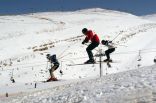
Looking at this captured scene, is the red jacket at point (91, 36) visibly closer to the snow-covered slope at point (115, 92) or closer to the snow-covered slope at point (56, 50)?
the snow-covered slope at point (56, 50)

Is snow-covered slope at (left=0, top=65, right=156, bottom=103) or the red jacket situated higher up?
the red jacket

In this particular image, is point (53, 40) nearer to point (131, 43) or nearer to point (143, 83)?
point (131, 43)

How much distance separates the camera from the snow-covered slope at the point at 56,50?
3719cm

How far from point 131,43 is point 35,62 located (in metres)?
14.3

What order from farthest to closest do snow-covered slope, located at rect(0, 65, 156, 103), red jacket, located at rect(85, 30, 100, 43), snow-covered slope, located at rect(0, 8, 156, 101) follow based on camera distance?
1. snow-covered slope, located at rect(0, 8, 156, 101)
2. red jacket, located at rect(85, 30, 100, 43)
3. snow-covered slope, located at rect(0, 65, 156, 103)

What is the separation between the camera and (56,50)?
52.1m

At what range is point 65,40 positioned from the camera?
6228 cm

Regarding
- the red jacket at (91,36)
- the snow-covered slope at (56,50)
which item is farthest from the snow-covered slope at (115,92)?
the red jacket at (91,36)

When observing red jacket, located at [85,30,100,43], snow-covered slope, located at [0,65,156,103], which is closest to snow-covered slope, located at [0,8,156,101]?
red jacket, located at [85,30,100,43]

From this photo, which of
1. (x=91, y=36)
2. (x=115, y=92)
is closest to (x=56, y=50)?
(x=91, y=36)

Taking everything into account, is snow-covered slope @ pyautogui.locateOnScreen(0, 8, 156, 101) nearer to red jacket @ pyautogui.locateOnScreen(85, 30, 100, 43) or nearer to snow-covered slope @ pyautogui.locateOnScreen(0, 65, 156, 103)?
red jacket @ pyautogui.locateOnScreen(85, 30, 100, 43)

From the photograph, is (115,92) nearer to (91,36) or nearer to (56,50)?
(91,36)

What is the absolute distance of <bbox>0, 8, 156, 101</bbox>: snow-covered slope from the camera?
122 ft

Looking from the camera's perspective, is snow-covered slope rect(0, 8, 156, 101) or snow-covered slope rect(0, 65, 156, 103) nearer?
snow-covered slope rect(0, 65, 156, 103)
